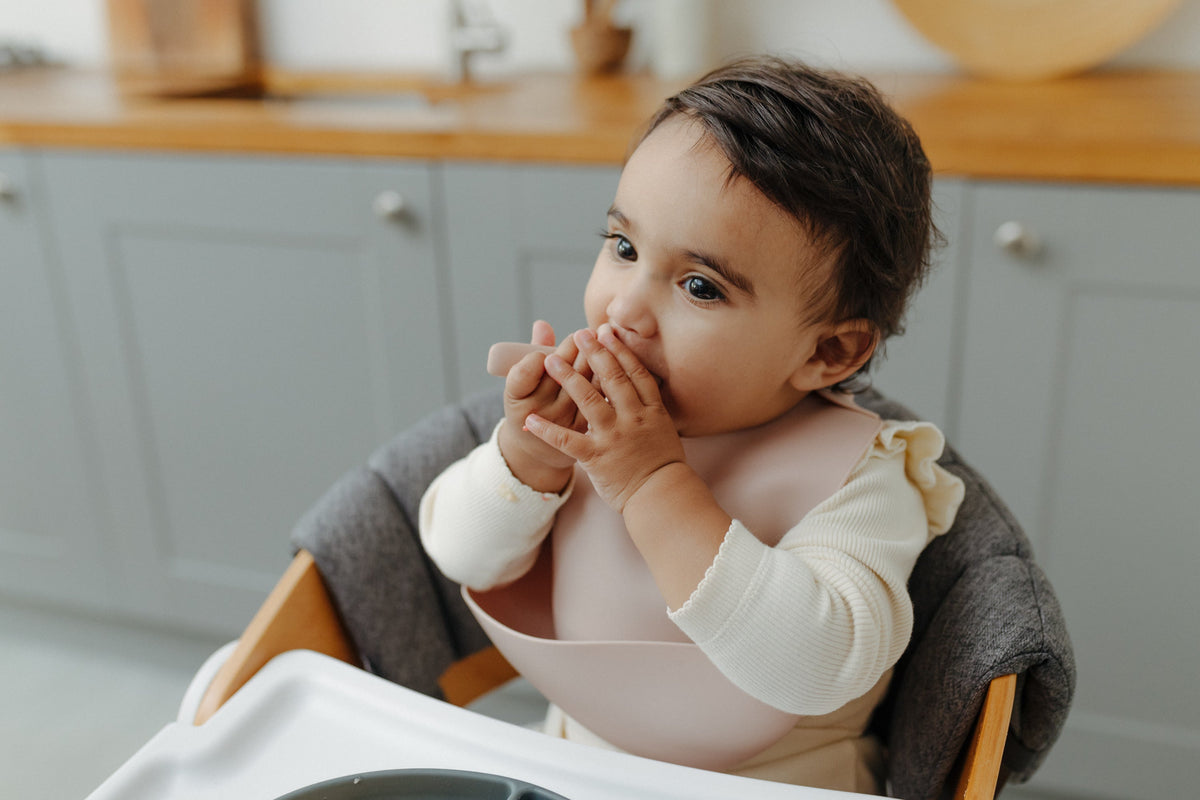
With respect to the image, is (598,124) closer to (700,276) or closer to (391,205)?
(391,205)

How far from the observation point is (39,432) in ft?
5.72

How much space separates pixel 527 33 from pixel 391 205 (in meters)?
0.61

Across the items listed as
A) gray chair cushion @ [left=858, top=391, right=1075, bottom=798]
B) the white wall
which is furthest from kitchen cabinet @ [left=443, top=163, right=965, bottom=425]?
gray chair cushion @ [left=858, top=391, right=1075, bottom=798]

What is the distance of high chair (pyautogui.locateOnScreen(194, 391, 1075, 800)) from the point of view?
640 millimetres

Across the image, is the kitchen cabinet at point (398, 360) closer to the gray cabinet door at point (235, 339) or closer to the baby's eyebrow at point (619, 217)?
the gray cabinet door at point (235, 339)

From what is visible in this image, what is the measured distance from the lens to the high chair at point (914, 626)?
25.2 inches

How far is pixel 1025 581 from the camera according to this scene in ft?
2.19

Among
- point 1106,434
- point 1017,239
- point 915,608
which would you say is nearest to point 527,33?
point 1017,239

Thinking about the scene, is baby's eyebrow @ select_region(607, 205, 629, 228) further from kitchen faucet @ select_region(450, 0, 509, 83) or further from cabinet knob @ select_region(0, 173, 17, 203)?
cabinet knob @ select_region(0, 173, 17, 203)

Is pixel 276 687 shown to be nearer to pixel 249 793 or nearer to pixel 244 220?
pixel 249 793

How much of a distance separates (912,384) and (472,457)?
71 cm

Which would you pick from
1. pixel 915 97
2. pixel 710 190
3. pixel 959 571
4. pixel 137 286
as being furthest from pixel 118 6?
pixel 959 571

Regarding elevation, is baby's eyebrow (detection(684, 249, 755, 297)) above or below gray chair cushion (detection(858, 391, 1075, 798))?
above

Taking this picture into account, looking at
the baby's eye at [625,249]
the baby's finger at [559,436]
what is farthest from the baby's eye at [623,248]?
the baby's finger at [559,436]
